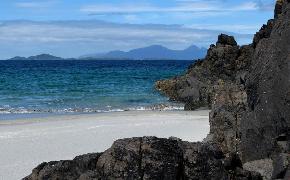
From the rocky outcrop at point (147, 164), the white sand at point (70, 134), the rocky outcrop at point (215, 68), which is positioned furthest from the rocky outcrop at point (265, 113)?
the rocky outcrop at point (215, 68)

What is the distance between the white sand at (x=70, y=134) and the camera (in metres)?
17.3

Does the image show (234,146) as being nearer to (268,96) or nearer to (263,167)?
(268,96)

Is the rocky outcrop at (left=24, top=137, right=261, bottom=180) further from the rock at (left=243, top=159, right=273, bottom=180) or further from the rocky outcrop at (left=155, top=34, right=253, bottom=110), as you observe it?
the rocky outcrop at (left=155, top=34, right=253, bottom=110)

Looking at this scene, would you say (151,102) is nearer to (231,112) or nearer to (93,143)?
(93,143)

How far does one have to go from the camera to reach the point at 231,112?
16.3 meters

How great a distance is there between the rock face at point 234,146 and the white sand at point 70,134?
5.13m

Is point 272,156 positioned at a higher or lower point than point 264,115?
lower

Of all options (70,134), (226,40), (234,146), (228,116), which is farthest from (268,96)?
(226,40)

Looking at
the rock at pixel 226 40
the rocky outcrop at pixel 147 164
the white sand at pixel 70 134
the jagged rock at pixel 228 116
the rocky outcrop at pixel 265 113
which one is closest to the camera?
the rocky outcrop at pixel 147 164

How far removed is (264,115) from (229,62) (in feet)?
151

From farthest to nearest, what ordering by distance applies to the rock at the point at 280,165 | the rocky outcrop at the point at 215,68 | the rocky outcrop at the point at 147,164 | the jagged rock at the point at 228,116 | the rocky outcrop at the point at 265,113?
the rocky outcrop at the point at 215,68
the jagged rock at the point at 228,116
the rocky outcrop at the point at 265,113
the rock at the point at 280,165
the rocky outcrop at the point at 147,164

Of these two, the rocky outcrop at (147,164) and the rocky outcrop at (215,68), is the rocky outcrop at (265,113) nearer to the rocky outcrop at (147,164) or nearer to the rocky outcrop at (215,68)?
the rocky outcrop at (147,164)

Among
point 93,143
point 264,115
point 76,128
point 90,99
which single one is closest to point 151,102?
point 90,99

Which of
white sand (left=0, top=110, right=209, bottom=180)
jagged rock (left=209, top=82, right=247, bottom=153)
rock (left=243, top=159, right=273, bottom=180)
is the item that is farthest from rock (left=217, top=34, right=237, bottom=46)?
rock (left=243, top=159, right=273, bottom=180)
